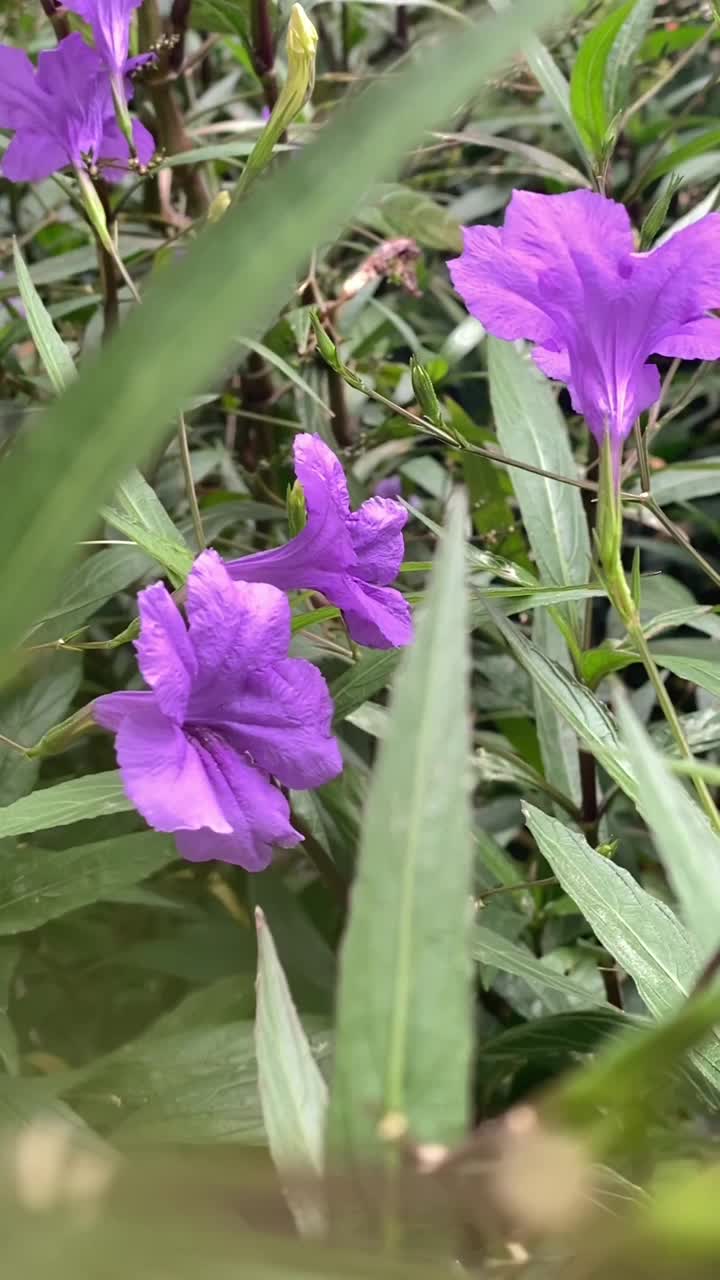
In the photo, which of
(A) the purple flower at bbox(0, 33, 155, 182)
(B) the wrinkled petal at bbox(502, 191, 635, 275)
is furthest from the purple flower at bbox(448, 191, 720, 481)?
(A) the purple flower at bbox(0, 33, 155, 182)

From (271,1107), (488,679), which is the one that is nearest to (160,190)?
(488,679)

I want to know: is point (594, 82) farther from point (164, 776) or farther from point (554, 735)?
point (164, 776)

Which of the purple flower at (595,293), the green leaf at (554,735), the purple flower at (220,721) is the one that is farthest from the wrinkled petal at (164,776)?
the green leaf at (554,735)

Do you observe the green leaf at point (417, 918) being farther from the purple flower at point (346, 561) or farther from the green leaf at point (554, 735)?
the green leaf at point (554, 735)

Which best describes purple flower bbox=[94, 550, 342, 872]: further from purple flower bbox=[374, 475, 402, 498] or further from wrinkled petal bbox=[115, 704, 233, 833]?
purple flower bbox=[374, 475, 402, 498]

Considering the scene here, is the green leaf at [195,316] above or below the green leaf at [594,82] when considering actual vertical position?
above

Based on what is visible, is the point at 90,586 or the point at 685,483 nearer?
the point at 90,586

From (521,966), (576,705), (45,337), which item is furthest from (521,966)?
(45,337)
